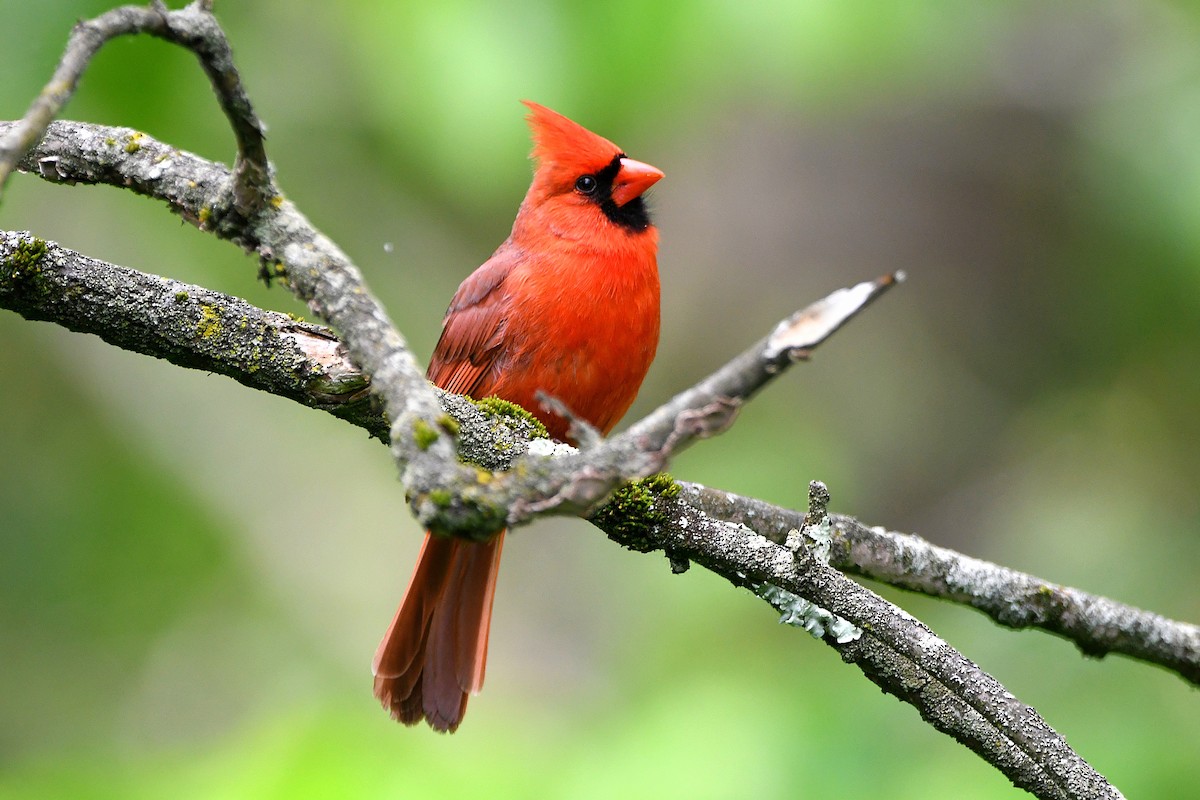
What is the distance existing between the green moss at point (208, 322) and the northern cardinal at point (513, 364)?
127 cm

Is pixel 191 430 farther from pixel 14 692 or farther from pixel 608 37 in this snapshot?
pixel 608 37

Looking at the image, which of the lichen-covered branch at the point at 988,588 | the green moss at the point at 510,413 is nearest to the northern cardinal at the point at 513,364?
the lichen-covered branch at the point at 988,588

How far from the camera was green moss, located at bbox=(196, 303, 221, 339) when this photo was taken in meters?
1.98

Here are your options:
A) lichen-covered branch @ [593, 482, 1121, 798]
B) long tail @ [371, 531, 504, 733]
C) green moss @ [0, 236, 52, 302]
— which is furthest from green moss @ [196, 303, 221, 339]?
→ long tail @ [371, 531, 504, 733]

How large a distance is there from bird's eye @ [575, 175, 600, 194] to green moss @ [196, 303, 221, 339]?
1.82 meters

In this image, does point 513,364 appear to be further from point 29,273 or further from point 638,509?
point 29,273

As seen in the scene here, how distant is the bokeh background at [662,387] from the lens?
291cm

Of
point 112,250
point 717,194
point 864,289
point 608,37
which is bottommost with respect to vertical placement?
point 112,250

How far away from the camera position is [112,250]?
5027 millimetres

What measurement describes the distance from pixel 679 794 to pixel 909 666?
0.79 meters

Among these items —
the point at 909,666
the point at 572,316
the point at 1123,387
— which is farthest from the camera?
the point at 1123,387

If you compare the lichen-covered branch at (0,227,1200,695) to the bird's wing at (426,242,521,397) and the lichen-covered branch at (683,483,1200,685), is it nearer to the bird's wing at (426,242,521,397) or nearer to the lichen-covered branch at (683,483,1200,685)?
the lichen-covered branch at (683,483,1200,685)

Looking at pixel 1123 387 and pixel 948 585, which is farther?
pixel 1123 387

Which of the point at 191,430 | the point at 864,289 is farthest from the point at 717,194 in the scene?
the point at 864,289
